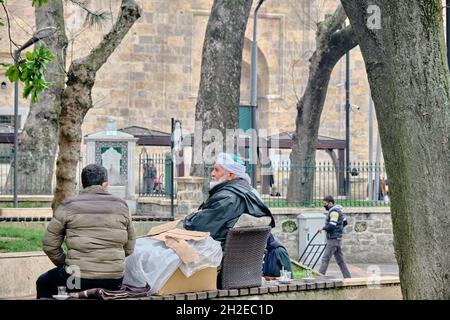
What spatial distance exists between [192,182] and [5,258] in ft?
38.3

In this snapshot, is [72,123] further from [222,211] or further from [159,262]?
[159,262]

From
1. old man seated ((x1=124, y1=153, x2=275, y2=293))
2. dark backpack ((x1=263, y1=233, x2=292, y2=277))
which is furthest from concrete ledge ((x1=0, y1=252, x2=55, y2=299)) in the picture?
old man seated ((x1=124, y1=153, x2=275, y2=293))

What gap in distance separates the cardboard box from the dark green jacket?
0.33 meters

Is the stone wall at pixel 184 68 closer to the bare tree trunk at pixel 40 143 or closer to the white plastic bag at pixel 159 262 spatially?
the bare tree trunk at pixel 40 143

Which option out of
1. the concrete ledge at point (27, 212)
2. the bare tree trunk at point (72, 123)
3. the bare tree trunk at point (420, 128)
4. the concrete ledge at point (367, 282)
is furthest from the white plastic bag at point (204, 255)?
the concrete ledge at point (27, 212)

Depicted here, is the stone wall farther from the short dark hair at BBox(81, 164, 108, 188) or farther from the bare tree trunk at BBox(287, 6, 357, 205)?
the short dark hair at BBox(81, 164, 108, 188)

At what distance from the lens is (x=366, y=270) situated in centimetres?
2500

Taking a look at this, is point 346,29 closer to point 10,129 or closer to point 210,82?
point 210,82

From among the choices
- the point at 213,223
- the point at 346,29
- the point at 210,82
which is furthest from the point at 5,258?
the point at 346,29

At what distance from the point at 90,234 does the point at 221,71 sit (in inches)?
657

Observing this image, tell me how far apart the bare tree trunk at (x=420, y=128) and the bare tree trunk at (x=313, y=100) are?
66.4 feet

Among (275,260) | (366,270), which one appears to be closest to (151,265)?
(275,260)

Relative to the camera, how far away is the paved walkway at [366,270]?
23.2 m
